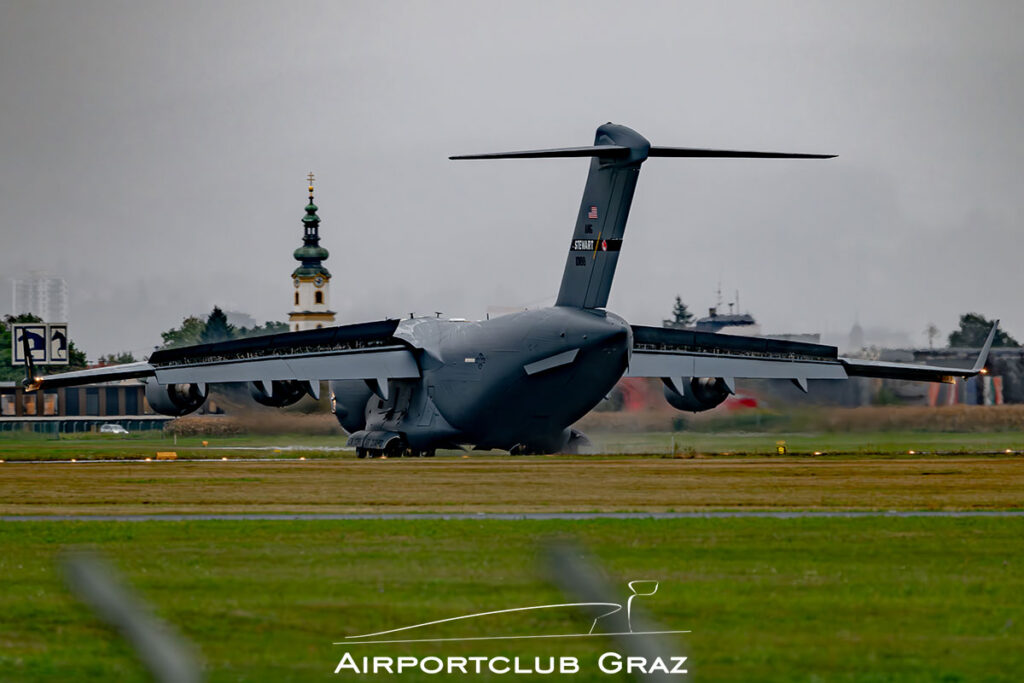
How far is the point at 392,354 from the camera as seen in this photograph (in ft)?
187

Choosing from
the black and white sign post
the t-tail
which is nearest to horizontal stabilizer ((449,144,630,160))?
the t-tail

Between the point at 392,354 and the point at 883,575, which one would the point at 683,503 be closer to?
the point at 883,575

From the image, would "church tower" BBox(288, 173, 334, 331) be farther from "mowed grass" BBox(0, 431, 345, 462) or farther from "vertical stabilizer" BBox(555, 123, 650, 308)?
"vertical stabilizer" BBox(555, 123, 650, 308)

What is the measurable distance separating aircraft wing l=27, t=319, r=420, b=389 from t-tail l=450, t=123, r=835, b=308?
24.2 feet

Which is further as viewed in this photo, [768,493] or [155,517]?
[768,493]

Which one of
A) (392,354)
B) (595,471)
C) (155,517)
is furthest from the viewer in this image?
(392,354)

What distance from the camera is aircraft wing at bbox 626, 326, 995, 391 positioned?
5778 centimetres

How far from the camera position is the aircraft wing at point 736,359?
57781 millimetres

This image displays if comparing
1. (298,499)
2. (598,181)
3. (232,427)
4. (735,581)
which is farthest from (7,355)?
(735,581)

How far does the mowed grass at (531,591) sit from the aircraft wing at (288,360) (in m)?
26.9

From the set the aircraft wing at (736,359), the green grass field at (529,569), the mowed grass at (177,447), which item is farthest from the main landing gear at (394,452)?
the green grass field at (529,569)

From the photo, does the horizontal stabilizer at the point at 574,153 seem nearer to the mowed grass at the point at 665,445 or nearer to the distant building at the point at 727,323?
the mowed grass at the point at 665,445

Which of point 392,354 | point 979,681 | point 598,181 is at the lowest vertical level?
point 979,681

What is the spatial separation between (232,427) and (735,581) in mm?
44568
